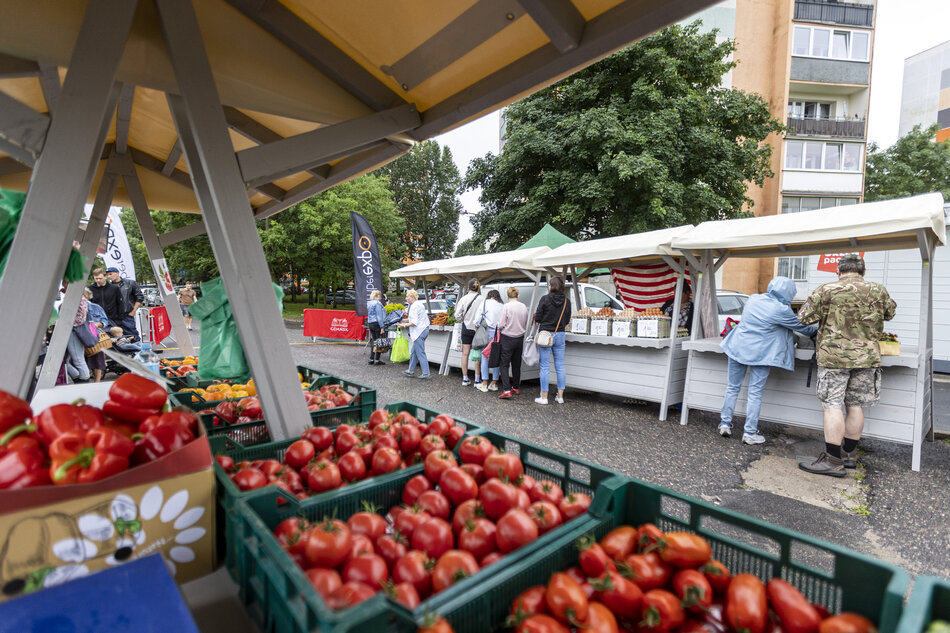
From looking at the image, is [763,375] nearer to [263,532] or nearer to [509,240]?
[263,532]

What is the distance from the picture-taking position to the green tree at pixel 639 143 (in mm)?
14359

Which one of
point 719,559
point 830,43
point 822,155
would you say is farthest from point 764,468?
point 830,43

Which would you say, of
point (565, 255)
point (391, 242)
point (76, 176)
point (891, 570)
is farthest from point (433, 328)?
point (391, 242)

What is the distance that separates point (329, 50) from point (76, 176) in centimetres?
135

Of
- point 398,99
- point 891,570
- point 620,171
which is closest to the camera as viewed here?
point 891,570

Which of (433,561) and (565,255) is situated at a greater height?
(565,255)

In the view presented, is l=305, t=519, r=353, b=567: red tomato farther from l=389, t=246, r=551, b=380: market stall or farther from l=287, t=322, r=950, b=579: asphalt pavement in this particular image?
l=389, t=246, r=551, b=380: market stall

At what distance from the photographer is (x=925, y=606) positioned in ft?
3.01

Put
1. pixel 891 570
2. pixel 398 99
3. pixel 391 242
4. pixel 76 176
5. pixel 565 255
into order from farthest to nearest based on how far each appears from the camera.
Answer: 1. pixel 391 242
2. pixel 565 255
3. pixel 398 99
4. pixel 76 176
5. pixel 891 570

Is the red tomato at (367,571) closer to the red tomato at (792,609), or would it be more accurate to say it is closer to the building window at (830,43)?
the red tomato at (792,609)

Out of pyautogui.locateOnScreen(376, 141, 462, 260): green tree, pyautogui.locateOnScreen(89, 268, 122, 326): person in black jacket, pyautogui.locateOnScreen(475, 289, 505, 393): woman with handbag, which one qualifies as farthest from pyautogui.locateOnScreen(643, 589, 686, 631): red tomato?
pyautogui.locateOnScreen(376, 141, 462, 260): green tree

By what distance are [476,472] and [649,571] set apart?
0.69m

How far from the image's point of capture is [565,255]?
25.1ft

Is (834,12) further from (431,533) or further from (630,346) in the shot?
(431,533)
